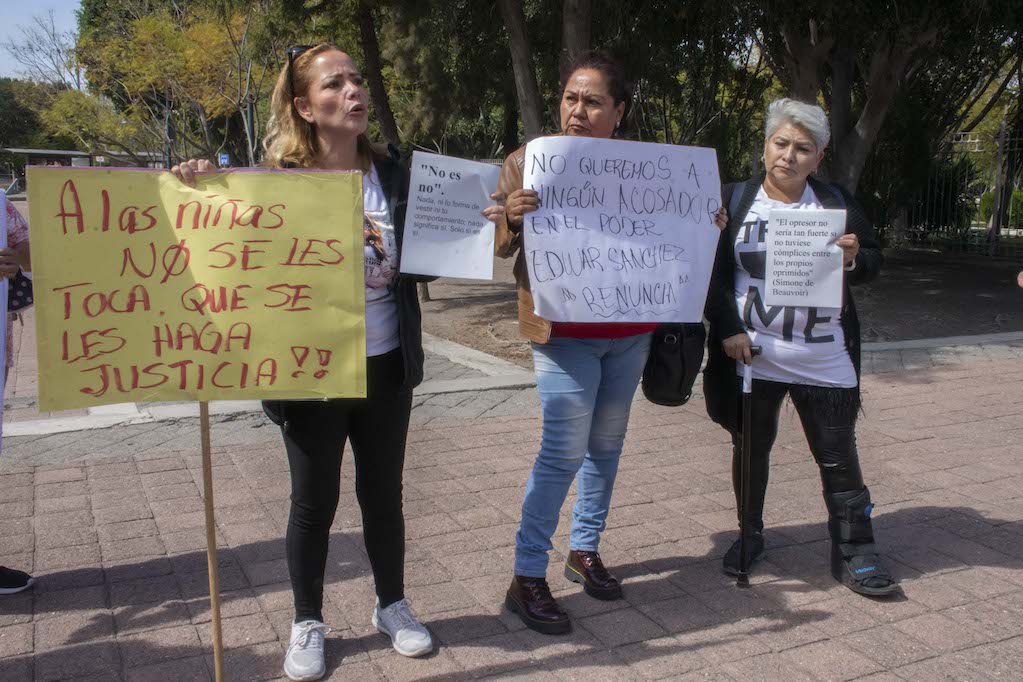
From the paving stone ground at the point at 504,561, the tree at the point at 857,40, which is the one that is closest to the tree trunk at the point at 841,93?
the tree at the point at 857,40

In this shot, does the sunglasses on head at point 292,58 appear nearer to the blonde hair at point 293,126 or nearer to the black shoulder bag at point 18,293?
the blonde hair at point 293,126

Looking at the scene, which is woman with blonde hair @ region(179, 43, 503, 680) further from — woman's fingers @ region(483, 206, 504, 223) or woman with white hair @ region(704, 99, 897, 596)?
woman with white hair @ region(704, 99, 897, 596)

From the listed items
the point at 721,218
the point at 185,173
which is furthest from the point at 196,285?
the point at 721,218

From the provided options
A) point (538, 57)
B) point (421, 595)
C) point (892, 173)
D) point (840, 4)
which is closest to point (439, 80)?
point (538, 57)

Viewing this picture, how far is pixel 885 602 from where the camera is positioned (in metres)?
3.55

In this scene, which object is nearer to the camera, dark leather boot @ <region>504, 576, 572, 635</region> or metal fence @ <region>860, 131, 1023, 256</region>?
dark leather boot @ <region>504, 576, 572, 635</region>

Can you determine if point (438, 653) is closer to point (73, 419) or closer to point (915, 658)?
point (915, 658)

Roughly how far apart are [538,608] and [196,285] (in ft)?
A: 5.14

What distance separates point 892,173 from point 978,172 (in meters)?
3.54

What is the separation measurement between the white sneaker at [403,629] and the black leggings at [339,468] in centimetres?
13

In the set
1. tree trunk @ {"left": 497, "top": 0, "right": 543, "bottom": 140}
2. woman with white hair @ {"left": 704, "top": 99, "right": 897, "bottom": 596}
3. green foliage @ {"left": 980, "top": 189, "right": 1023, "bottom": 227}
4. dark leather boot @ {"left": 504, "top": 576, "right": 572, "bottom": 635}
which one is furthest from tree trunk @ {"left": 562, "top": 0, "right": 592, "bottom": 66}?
green foliage @ {"left": 980, "top": 189, "right": 1023, "bottom": 227}

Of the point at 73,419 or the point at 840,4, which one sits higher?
the point at 840,4

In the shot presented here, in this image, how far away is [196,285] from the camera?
106 inches

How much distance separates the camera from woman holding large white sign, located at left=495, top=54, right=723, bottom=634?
10.4 ft
